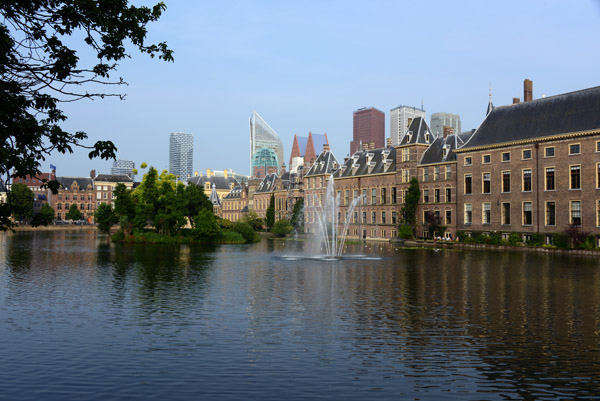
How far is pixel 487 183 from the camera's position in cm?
6862

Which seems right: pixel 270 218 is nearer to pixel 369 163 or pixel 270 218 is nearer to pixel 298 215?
pixel 298 215

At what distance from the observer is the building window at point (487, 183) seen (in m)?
67.8

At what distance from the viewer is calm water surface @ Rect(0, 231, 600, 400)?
12.4 meters

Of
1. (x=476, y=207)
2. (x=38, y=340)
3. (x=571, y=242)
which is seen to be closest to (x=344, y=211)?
(x=476, y=207)

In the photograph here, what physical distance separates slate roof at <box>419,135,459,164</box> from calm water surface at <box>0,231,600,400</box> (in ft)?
151

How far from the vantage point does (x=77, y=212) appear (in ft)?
551

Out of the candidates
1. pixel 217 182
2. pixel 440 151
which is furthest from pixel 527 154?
pixel 217 182

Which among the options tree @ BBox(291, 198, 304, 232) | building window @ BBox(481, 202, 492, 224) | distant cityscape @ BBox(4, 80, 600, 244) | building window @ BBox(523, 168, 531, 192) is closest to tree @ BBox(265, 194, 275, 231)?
tree @ BBox(291, 198, 304, 232)

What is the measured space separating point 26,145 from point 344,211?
9255 cm

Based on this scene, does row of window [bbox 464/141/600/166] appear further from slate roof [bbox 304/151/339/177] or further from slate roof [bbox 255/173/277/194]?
slate roof [bbox 255/173/277/194]

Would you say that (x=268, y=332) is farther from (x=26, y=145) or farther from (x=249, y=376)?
(x=26, y=145)

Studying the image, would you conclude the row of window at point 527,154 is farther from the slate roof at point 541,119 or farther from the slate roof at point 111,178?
the slate roof at point 111,178

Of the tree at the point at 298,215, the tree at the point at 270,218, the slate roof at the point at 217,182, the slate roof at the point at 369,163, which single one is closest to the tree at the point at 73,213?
the slate roof at the point at 217,182

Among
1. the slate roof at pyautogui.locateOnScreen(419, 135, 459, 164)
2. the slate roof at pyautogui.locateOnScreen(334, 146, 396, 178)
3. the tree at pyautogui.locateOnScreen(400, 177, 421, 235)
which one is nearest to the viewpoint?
the slate roof at pyautogui.locateOnScreen(419, 135, 459, 164)
